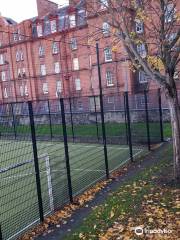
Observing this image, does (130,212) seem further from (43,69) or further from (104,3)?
(43,69)

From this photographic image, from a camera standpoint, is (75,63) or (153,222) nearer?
(153,222)

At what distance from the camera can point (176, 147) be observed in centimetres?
1006

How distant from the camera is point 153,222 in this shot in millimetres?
7270

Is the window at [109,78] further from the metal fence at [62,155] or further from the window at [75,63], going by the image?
the metal fence at [62,155]

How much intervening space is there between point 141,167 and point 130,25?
4.95 metres

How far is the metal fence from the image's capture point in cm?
875

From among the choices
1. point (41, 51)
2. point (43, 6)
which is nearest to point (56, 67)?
point (41, 51)

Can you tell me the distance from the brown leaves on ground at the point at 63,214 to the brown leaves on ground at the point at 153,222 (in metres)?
1.45

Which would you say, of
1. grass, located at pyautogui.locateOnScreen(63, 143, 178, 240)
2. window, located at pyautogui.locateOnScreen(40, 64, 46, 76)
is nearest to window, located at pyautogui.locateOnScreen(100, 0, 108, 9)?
grass, located at pyautogui.locateOnScreen(63, 143, 178, 240)

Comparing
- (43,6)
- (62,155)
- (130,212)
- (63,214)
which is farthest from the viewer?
(43,6)

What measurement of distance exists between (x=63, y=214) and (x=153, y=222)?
2373 millimetres

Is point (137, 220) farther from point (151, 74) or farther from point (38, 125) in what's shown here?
point (38, 125)

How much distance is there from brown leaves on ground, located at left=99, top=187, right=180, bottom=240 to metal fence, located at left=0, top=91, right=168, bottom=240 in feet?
6.77

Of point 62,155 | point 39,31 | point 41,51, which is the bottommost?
point 62,155
